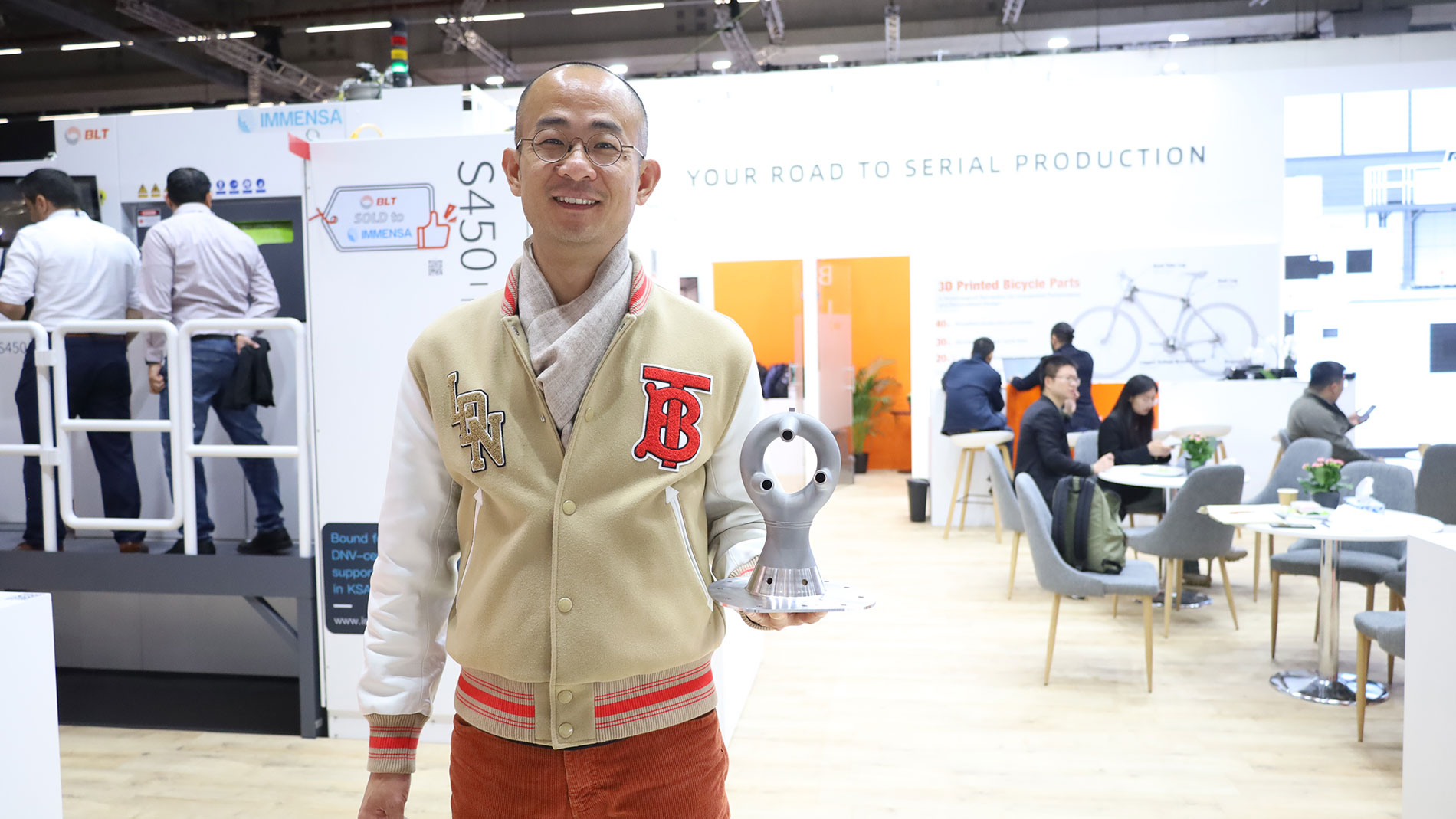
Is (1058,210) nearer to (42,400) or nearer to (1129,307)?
(1129,307)

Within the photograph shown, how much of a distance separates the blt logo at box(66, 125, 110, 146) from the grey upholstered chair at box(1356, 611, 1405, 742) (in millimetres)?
5962

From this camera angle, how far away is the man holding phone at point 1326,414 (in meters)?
5.99

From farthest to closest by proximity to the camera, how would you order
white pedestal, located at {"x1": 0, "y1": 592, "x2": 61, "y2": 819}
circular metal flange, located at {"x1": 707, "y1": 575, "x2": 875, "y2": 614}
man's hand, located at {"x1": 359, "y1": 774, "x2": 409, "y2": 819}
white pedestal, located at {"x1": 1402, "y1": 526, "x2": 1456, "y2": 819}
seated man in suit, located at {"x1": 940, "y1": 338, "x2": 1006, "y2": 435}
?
seated man in suit, located at {"x1": 940, "y1": 338, "x2": 1006, "y2": 435}, white pedestal, located at {"x1": 1402, "y1": 526, "x2": 1456, "y2": 819}, white pedestal, located at {"x1": 0, "y1": 592, "x2": 61, "y2": 819}, man's hand, located at {"x1": 359, "y1": 774, "x2": 409, "y2": 819}, circular metal flange, located at {"x1": 707, "y1": 575, "x2": 875, "y2": 614}

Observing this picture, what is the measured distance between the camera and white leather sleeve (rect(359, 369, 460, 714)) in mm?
1321

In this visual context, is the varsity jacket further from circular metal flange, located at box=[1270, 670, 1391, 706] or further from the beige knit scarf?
circular metal flange, located at box=[1270, 670, 1391, 706]

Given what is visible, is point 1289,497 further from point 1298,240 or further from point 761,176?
point 1298,240

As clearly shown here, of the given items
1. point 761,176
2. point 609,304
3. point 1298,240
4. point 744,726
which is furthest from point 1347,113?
point 609,304

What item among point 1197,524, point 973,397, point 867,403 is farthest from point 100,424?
point 867,403

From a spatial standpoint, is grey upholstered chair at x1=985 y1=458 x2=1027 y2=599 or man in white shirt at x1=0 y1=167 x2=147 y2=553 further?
grey upholstered chair at x1=985 y1=458 x2=1027 y2=599

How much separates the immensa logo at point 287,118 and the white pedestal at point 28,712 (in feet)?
10.7

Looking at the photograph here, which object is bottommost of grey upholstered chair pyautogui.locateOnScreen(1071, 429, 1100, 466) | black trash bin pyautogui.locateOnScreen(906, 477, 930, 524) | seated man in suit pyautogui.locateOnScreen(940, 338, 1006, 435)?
black trash bin pyautogui.locateOnScreen(906, 477, 930, 524)

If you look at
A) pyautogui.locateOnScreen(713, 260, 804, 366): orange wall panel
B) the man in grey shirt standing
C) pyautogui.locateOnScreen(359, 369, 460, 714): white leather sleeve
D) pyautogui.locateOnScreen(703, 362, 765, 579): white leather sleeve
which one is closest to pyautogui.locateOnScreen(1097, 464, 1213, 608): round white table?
the man in grey shirt standing

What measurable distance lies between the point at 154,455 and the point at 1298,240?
1051 centimetres

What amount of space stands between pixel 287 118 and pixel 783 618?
15.5 feet
